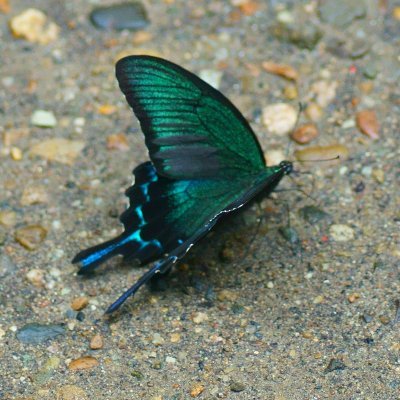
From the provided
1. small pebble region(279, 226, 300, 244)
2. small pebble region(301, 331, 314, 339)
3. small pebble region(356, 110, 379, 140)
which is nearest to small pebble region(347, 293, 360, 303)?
small pebble region(301, 331, 314, 339)

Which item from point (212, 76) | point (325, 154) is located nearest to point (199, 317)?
point (325, 154)

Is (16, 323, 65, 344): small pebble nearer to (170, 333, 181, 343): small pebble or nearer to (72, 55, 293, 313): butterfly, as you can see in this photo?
(72, 55, 293, 313): butterfly

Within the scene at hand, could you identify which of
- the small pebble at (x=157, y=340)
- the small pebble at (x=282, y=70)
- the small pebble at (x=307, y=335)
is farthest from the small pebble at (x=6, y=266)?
the small pebble at (x=282, y=70)

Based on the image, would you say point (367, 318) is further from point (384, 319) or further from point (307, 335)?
point (307, 335)

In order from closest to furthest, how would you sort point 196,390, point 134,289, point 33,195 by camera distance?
1. point 196,390
2. point 134,289
3. point 33,195

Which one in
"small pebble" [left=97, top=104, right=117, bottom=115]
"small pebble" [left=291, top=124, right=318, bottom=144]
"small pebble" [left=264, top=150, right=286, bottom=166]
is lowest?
"small pebble" [left=264, top=150, right=286, bottom=166]

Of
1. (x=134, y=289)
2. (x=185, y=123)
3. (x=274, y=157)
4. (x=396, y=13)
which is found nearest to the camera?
(x=134, y=289)

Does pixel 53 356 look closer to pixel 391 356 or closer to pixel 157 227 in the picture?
pixel 157 227

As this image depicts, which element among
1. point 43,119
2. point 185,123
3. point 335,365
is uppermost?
point 185,123
